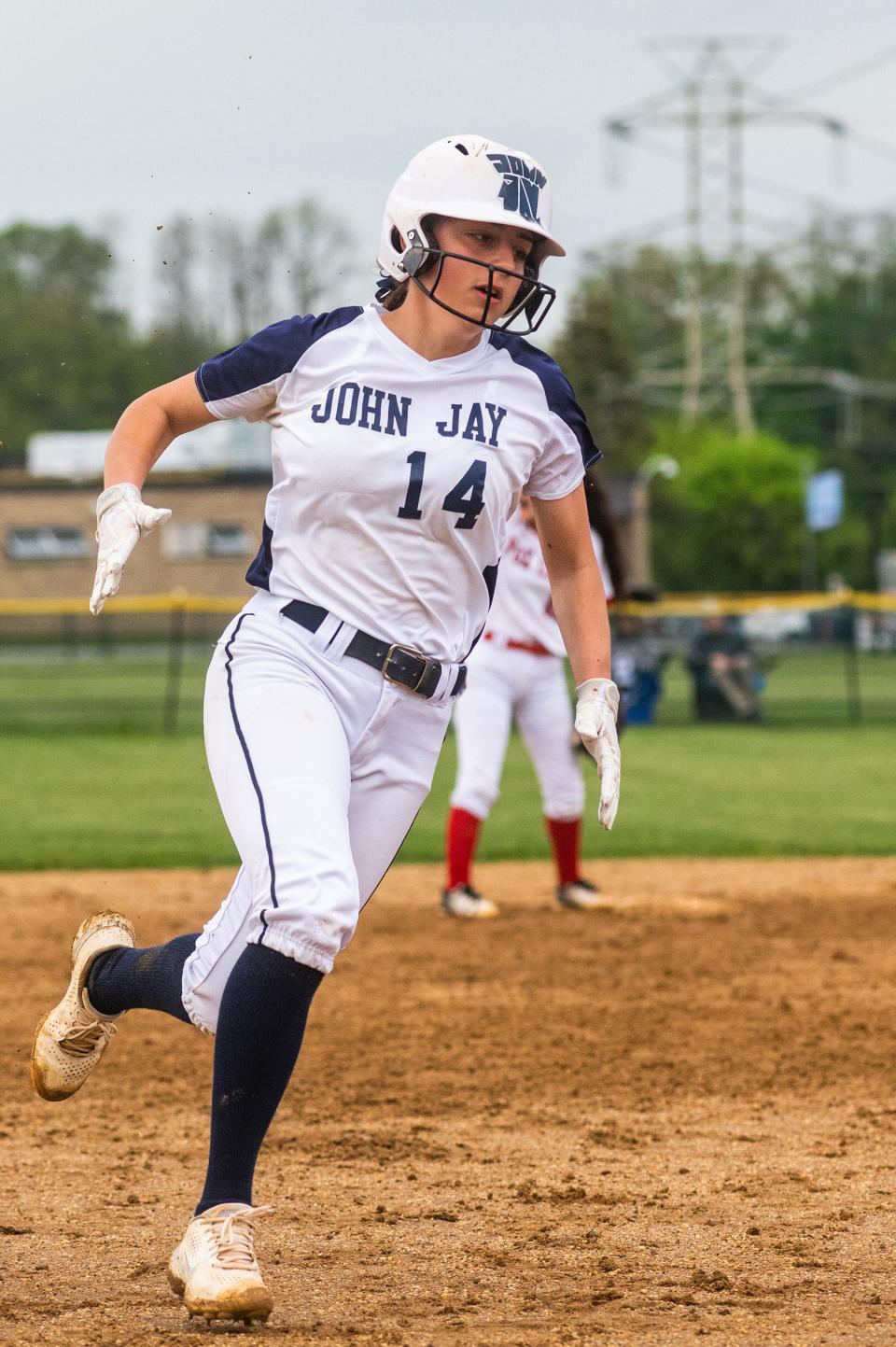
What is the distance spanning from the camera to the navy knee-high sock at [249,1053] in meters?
2.92

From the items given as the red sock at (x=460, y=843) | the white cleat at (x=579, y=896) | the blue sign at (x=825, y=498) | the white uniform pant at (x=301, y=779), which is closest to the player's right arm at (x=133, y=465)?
the white uniform pant at (x=301, y=779)

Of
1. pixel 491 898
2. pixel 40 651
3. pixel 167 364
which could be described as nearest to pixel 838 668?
pixel 40 651

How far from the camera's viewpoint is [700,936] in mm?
7141

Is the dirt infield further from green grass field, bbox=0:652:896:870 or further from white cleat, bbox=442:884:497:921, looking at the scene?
green grass field, bbox=0:652:896:870

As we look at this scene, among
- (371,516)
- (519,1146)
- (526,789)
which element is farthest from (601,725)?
(526,789)

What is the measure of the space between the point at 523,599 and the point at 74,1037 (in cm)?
419

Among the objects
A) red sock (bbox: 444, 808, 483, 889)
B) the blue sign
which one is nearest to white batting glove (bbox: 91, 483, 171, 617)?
red sock (bbox: 444, 808, 483, 889)

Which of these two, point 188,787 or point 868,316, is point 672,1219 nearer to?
point 188,787

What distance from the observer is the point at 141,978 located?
3434 mm

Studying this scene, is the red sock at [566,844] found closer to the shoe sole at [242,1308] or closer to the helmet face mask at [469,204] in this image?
the helmet face mask at [469,204]

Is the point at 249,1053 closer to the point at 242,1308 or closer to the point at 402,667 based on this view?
the point at 242,1308

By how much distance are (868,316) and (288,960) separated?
216 feet

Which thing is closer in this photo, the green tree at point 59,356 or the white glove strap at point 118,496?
the white glove strap at point 118,496

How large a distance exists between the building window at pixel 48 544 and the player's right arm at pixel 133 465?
40113mm
